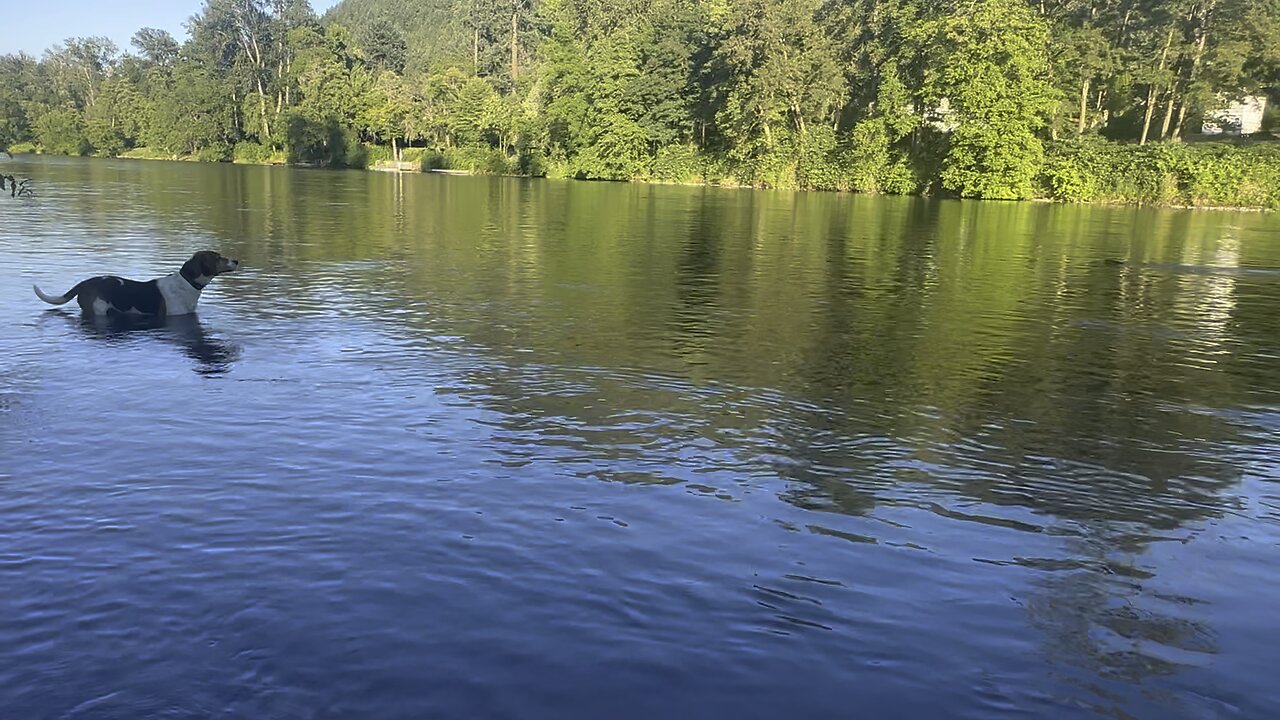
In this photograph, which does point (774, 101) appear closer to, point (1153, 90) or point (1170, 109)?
point (1153, 90)

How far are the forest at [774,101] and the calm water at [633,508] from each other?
4350 cm

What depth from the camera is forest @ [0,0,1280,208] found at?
211 feet

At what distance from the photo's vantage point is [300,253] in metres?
26.1

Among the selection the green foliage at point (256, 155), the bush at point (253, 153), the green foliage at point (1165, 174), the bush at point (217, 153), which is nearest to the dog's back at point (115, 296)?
the green foliage at point (1165, 174)

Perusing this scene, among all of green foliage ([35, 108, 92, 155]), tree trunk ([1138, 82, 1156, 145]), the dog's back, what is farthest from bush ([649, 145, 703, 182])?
green foliage ([35, 108, 92, 155])

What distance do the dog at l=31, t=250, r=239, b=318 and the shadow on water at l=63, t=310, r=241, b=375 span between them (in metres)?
0.17

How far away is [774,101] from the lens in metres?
76.7

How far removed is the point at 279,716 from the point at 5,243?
1017 inches

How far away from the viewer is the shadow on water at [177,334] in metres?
13.3

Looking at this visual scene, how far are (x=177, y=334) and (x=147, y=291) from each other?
1.34 meters

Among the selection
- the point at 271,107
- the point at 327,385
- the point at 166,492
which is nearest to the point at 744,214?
the point at 327,385

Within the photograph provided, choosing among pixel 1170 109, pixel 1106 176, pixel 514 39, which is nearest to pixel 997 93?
pixel 1106 176

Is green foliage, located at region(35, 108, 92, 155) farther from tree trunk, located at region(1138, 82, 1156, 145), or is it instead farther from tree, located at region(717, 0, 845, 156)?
tree trunk, located at region(1138, 82, 1156, 145)

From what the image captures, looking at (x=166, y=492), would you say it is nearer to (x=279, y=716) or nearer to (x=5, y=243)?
(x=279, y=716)
